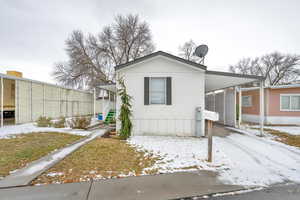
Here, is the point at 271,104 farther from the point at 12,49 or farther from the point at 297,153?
the point at 12,49

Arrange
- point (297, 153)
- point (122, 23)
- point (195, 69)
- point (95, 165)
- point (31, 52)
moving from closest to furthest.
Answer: point (95, 165) < point (297, 153) < point (195, 69) < point (31, 52) < point (122, 23)

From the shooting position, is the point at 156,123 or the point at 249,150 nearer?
the point at 249,150

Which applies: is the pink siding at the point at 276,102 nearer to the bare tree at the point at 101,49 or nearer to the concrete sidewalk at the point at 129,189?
the concrete sidewalk at the point at 129,189

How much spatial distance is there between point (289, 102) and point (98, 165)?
43.3ft

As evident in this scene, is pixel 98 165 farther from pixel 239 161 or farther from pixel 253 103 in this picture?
pixel 253 103

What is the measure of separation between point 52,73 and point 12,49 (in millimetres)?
4460

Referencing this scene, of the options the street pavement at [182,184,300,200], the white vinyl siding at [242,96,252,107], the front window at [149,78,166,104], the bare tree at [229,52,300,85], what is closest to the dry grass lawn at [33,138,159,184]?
the street pavement at [182,184,300,200]

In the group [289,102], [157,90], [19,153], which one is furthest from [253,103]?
[19,153]

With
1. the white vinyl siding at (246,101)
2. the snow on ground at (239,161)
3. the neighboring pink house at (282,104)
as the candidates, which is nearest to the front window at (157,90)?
the snow on ground at (239,161)

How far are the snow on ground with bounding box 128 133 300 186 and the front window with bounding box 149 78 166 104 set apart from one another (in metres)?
2.04

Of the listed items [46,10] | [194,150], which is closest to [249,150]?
[194,150]

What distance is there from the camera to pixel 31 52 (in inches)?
539

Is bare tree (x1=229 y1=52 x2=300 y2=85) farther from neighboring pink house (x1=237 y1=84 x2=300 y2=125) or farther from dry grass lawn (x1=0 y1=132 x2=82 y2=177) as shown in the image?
dry grass lawn (x1=0 y1=132 x2=82 y2=177)

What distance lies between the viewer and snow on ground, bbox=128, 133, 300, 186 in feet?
8.41
